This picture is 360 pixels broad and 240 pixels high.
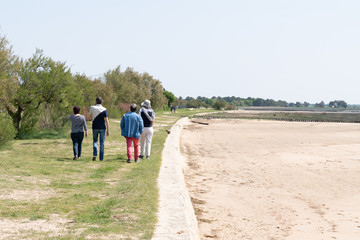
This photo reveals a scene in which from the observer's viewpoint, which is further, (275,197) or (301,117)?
(301,117)

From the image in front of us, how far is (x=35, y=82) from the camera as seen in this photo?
18797 mm

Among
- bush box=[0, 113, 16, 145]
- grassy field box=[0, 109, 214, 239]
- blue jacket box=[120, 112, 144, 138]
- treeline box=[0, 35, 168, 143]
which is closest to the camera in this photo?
grassy field box=[0, 109, 214, 239]

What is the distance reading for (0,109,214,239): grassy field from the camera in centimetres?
504

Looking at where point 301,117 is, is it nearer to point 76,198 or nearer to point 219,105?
point 219,105

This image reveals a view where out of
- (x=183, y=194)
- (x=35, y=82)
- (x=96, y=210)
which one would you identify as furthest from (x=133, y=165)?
(x=35, y=82)

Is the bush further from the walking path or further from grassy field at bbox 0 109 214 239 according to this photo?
the walking path

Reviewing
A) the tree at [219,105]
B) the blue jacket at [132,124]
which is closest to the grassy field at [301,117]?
the tree at [219,105]

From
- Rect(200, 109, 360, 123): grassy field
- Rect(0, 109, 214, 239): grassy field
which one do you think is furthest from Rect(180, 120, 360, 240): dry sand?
Rect(200, 109, 360, 123): grassy field

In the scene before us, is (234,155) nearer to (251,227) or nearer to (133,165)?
(133,165)

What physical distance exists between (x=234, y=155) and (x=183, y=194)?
1014 cm

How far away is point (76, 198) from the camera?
277 inches

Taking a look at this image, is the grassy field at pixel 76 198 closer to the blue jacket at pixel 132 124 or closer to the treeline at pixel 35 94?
the blue jacket at pixel 132 124

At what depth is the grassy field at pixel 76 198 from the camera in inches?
199

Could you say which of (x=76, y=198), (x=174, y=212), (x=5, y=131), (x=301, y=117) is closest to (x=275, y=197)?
(x=174, y=212)
